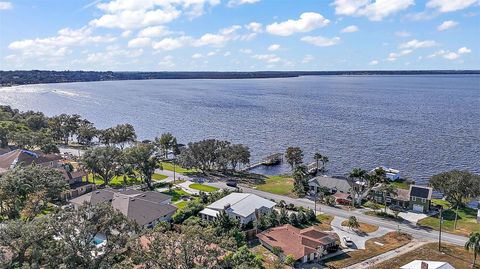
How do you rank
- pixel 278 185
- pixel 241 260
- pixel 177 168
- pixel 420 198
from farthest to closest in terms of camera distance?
pixel 177 168 < pixel 278 185 < pixel 420 198 < pixel 241 260

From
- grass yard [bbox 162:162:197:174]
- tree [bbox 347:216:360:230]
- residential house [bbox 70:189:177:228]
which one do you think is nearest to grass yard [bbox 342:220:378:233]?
tree [bbox 347:216:360:230]

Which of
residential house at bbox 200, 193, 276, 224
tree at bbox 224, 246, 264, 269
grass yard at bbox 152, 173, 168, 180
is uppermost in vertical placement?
tree at bbox 224, 246, 264, 269

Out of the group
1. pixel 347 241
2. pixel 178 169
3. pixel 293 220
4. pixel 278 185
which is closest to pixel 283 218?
pixel 293 220

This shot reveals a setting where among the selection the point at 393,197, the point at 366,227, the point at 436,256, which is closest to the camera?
the point at 436,256

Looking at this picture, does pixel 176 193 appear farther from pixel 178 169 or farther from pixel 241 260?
pixel 241 260

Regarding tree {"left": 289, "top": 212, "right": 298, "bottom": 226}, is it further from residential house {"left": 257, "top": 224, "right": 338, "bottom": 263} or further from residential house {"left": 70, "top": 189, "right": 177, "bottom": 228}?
residential house {"left": 70, "top": 189, "right": 177, "bottom": 228}

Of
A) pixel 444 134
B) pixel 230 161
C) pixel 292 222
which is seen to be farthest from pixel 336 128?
pixel 292 222

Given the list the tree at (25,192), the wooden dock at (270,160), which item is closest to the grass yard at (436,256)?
the tree at (25,192)
